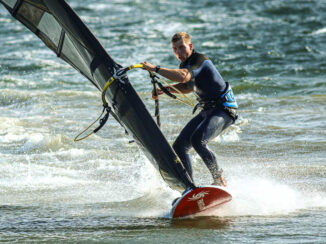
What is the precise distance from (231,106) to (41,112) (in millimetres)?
7618

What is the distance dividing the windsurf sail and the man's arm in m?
0.31

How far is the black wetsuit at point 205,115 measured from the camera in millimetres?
5949

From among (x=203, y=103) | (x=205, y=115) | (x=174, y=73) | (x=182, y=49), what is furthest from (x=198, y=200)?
(x=182, y=49)

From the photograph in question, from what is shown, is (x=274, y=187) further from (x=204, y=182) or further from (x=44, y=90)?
(x=44, y=90)

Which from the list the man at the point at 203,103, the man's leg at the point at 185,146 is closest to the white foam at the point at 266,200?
the man at the point at 203,103

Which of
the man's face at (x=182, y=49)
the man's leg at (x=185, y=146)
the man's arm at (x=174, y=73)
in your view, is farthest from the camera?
the man's leg at (x=185, y=146)

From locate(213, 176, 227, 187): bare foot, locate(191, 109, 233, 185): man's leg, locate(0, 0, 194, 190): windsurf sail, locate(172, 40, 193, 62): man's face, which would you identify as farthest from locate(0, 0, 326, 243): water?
locate(172, 40, 193, 62): man's face

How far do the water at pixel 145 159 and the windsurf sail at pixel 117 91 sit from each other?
1.82 feet

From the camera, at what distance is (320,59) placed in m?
19.5

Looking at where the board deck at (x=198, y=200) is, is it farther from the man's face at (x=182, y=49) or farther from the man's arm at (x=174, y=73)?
the man's face at (x=182, y=49)

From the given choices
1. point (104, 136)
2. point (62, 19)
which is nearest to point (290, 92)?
point (104, 136)

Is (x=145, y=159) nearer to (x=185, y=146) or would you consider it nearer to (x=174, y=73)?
(x=185, y=146)

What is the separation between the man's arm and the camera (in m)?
5.48

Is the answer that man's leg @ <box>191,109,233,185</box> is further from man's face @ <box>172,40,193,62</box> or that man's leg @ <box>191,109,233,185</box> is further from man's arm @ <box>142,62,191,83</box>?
man's face @ <box>172,40,193,62</box>
